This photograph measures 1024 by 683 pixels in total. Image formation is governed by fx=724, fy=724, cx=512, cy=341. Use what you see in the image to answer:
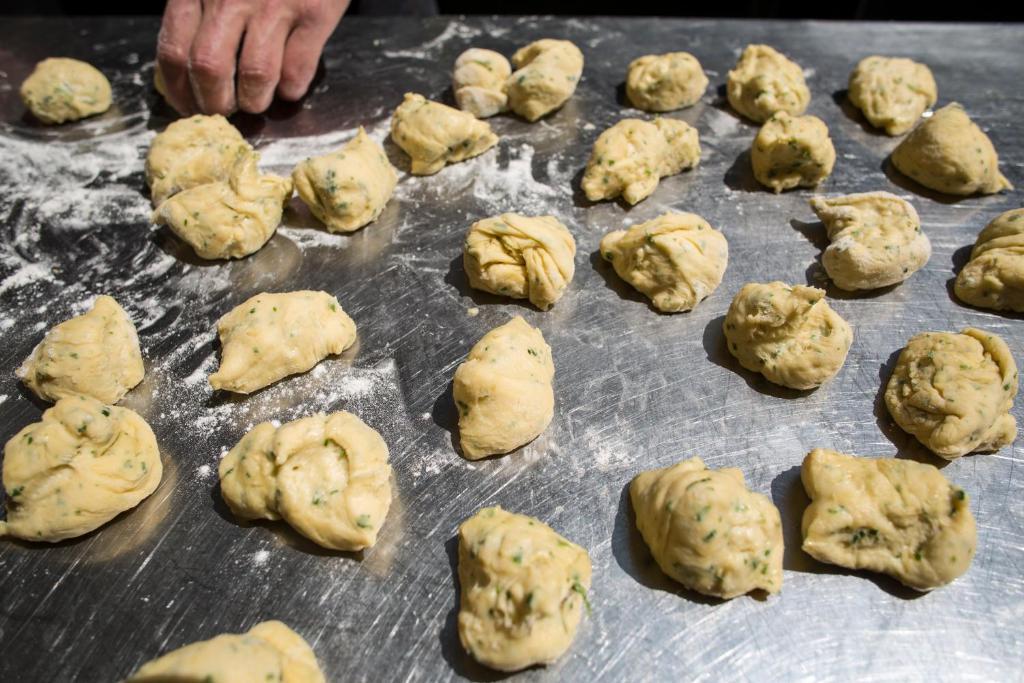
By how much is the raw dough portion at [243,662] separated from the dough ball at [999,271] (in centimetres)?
261

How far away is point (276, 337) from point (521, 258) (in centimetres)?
91

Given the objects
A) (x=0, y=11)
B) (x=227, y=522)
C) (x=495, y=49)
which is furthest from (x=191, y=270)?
(x=0, y=11)

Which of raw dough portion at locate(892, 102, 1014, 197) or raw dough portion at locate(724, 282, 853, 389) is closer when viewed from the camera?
raw dough portion at locate(724, 282, 853, 389)

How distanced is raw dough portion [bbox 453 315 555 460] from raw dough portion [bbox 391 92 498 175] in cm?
117

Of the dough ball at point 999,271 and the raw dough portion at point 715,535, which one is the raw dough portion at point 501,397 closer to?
the raw dough portion at point 715,535

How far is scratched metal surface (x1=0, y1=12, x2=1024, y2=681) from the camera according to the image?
1993mm

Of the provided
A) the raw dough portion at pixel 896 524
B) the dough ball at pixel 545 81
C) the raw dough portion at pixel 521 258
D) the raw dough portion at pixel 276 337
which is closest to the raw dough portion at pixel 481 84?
the dough ball at pixel 545 81

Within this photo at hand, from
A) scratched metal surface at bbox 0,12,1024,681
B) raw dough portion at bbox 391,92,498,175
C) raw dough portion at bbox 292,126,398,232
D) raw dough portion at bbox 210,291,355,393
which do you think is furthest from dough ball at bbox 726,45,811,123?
raw dough portion at bbox 210,291,355,393

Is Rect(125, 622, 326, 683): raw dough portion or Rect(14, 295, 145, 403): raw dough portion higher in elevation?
Rect(14, 295, 145, 403): raw dough portion

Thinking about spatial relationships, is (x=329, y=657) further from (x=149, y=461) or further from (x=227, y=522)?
(x=149, y=461)

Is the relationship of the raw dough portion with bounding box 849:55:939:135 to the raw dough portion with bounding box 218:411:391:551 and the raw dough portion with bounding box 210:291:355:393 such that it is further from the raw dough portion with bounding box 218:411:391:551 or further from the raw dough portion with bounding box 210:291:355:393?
the raw dough portion with bounding box 218:411:391:551

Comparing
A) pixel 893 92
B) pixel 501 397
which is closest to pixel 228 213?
pixel 501 397

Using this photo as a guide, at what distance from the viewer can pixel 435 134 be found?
10.3 ft

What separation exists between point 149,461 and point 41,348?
603mm
